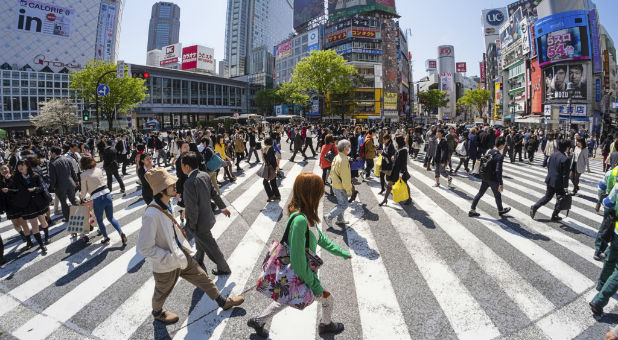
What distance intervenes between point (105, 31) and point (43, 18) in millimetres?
10648

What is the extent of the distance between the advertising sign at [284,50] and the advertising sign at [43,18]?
48.0 meters

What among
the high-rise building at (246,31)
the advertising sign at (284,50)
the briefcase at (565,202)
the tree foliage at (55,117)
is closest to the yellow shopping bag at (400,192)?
the briefcase at (565,202)

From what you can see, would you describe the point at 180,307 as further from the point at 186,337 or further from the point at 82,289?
the point at 82,289

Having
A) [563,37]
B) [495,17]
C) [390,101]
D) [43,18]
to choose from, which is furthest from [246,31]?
[563,37]

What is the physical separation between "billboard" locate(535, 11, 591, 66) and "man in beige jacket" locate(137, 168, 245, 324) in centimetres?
4637

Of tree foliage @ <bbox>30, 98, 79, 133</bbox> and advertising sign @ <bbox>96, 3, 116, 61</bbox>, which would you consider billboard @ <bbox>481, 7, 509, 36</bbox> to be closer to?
advertising sign @ <bbox>96, 3, 116, 61</bbox>

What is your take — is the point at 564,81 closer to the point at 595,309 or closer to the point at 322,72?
the point at 322,72

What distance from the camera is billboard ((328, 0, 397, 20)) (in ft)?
229

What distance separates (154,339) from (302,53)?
3338 inches

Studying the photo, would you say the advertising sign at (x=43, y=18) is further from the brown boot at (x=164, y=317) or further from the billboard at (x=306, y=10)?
the brown boot at (x=164, y=317)

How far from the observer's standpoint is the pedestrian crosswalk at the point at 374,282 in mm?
3195

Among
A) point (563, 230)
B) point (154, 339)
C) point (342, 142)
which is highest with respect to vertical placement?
point (342, 142)

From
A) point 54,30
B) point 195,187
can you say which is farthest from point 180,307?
point 54,30

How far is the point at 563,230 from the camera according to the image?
586cm
